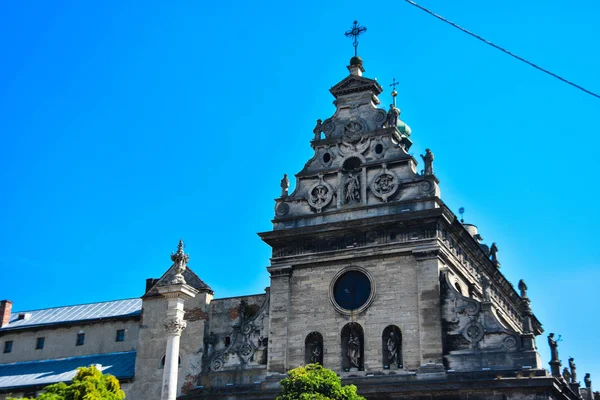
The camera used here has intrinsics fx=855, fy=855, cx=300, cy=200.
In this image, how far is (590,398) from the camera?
4794 centimetres

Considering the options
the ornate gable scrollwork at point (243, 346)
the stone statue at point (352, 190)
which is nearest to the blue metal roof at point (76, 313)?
the ornate gable scrollwork at point (243, 346)

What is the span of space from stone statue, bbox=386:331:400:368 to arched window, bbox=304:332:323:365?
9.37ft

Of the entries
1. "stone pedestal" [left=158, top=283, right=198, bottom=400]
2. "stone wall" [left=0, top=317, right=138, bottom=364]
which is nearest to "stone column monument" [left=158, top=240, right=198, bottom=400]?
"stone pedestal" [left=158, top=283, right=198, bottom=400]

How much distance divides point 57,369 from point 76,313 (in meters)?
4.30

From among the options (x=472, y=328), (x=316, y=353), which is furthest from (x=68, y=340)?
(x=472, y=328)

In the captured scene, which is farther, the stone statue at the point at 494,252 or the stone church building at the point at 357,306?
the stone statue at the point at 494,252

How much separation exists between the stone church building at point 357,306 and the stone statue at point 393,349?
0.26ft

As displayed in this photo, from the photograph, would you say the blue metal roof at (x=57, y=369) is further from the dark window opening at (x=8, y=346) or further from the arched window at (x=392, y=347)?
the arched window at (x=392, y=347)

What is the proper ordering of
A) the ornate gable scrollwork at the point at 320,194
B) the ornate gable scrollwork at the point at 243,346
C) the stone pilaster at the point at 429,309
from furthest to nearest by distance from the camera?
the ornate gable scrollwork at the point at 320,194 → the ornate gable scrollwork at the point at 243,346 → the stone pilaster at the point at 429,309

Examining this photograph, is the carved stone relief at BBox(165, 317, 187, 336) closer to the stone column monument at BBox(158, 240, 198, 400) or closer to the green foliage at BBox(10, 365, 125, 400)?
the stone column monument at BBox(158, 240, 198, 400)

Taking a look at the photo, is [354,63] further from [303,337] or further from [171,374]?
[171,374]

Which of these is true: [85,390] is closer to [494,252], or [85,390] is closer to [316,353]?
[316,353]

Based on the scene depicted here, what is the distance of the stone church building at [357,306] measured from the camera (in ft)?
102

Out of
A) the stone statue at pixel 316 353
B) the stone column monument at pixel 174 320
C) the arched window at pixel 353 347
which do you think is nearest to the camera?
the stone column monument at pixel 174 320
